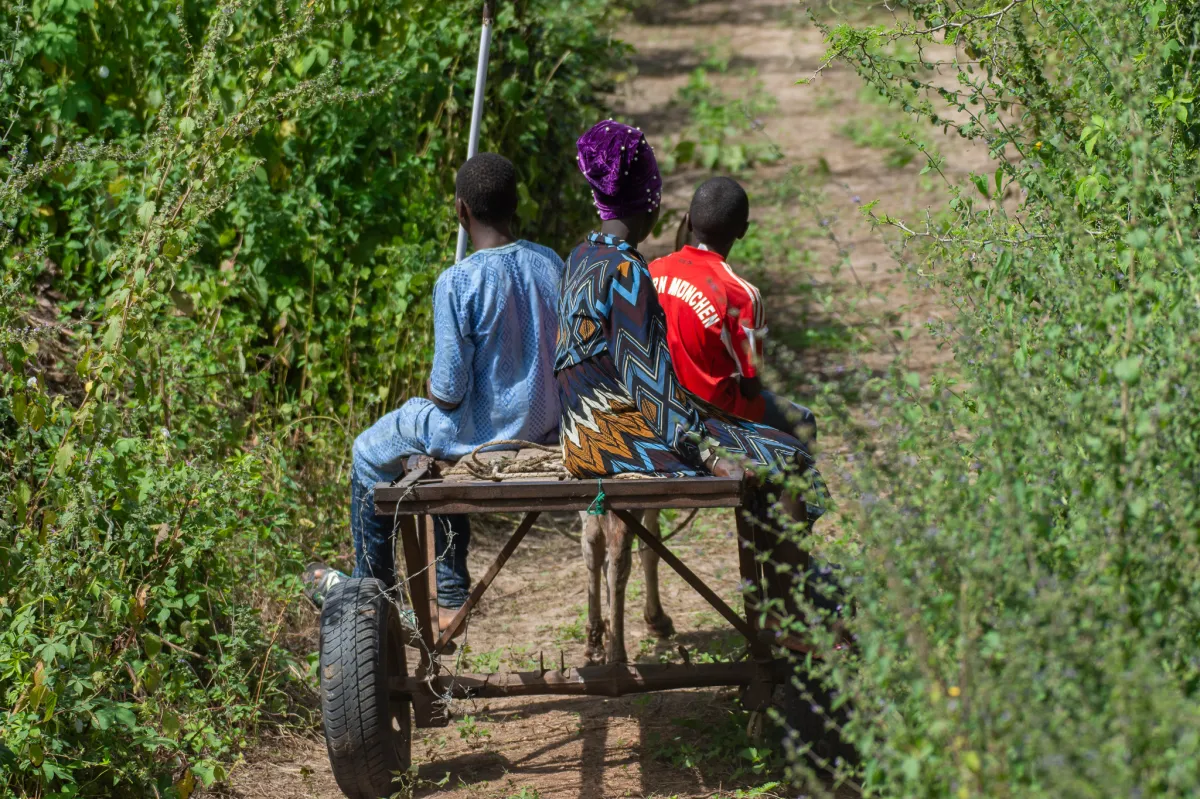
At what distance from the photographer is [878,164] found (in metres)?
13.8

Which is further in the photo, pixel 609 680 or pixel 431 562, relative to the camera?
pixel 431 562

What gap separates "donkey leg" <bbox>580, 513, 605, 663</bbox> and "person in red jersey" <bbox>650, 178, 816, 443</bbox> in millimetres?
661

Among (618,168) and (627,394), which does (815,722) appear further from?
(618,168)

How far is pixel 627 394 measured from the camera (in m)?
4.18

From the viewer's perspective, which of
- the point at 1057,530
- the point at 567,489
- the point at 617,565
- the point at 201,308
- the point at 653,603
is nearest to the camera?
the point at 1057,530

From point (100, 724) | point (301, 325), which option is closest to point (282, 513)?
point (301, 325)

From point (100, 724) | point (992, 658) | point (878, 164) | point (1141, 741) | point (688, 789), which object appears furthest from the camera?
point (878, 164)

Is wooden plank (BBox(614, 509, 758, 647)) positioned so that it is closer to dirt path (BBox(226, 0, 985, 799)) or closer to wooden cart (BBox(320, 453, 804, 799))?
wooden cart (BBox(320, 453, 804, 799))

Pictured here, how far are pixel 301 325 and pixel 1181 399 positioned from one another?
14.2ft

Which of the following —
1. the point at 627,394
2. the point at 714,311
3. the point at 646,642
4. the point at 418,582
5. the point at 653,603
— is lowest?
the point at 646,642

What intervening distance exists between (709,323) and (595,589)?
3.58 ft

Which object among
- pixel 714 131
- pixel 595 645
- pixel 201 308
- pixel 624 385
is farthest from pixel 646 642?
pixel 714 131

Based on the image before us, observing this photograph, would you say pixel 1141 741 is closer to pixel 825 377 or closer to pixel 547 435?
pixel 547 435

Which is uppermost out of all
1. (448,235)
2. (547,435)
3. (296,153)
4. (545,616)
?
(296,153)
